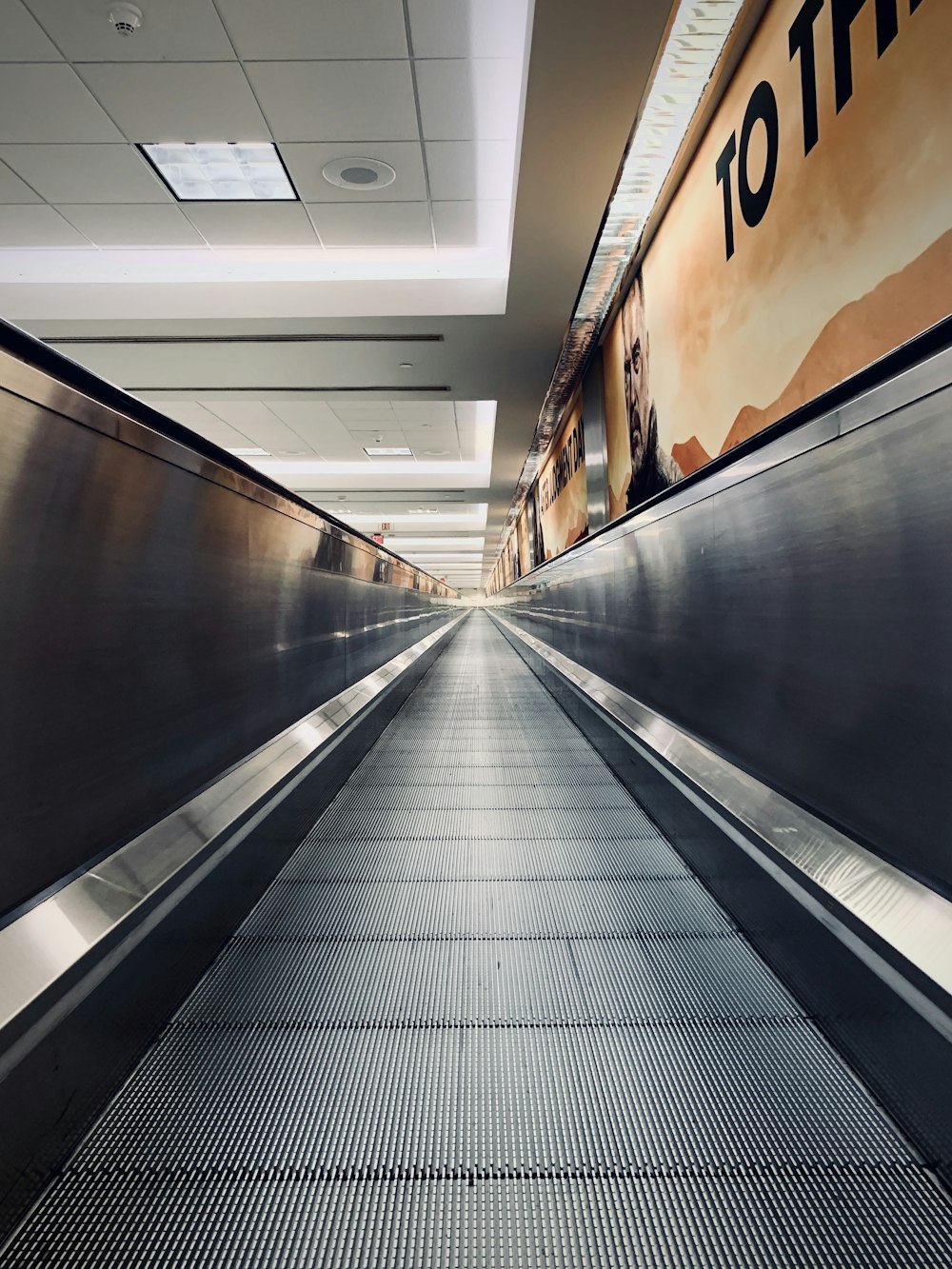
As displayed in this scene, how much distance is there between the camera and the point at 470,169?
19.3 ft

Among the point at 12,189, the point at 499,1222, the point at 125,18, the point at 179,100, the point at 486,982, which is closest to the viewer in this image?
the point at 499,1222

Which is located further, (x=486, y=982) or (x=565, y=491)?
(x=565, y=491)

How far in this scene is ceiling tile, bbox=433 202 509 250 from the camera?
6461mm

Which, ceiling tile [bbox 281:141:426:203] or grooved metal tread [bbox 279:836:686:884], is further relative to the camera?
ceiling tile [bbox 281:141:426:203]

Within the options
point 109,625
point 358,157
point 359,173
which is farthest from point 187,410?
point 109,625

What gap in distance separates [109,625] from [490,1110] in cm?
119

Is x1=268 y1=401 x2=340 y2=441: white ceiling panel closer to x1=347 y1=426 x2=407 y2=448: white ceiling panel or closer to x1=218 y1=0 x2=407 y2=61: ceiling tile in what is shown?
x1=347 y1=426 x2=407 y2=448: white ceiling panel

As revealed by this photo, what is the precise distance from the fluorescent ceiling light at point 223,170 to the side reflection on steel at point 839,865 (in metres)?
5.93

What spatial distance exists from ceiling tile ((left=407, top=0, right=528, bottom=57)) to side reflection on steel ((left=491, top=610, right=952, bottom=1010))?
4.56m

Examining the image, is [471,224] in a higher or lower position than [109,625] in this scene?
higher

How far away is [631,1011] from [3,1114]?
1.15m

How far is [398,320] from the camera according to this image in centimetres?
744

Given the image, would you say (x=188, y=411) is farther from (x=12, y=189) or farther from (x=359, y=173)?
(x=359, y=173)

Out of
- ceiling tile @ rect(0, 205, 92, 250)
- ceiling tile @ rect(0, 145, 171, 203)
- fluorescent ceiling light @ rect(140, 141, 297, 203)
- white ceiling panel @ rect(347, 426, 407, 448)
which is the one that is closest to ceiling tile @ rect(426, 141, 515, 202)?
fluorescent ceiling light @ rect(140, 141, 297, 203)
